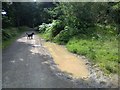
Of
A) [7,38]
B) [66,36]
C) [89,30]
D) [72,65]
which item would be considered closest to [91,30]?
[89,30]

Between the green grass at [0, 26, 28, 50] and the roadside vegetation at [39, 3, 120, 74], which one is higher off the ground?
the roadside vegetation at [39, 3, 120, 74]

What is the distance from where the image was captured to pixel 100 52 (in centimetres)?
1551

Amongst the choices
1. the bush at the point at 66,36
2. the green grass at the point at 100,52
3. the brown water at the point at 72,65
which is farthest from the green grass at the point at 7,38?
the brown water at the point at 72,65

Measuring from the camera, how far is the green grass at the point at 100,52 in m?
12.6

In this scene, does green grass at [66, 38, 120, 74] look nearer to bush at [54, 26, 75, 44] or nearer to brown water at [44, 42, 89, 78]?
brown water at [44, 42, 89, 78]

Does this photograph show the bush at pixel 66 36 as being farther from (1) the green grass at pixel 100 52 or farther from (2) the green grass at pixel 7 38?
(2) the green grass at pixel 7 38

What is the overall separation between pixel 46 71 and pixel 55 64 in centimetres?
209

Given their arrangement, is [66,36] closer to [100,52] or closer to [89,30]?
[89,30]

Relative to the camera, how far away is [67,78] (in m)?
11.4

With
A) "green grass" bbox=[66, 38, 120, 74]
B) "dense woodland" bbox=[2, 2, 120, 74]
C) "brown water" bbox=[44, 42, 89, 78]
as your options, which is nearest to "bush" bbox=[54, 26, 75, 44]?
"dense woodland" bbox=[2, 2, 120, 74]

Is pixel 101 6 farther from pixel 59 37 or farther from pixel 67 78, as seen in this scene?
pixel 67 78

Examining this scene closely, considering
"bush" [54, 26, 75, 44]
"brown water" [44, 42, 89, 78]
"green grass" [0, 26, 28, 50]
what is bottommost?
"green grass" [0, 26, 28, 50]

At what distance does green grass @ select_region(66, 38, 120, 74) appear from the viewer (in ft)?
41.5

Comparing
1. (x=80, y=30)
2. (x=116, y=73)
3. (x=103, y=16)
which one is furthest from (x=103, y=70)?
(x=103, y=16)
